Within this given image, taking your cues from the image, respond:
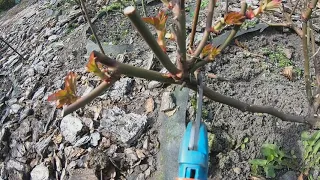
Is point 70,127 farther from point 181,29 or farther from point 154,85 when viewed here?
point 181,29

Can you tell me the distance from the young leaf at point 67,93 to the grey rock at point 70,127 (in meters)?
1.00

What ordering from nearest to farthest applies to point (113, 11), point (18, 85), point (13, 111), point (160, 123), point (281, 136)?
point (281, 136)
point (160, 123)
point (13, 111)
point (18, 85)
point (113, 11)

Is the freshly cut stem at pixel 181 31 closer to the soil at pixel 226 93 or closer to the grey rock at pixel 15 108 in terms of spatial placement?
the soil at pixel 226 93

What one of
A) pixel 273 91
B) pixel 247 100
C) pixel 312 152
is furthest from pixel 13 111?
pixel 312 152

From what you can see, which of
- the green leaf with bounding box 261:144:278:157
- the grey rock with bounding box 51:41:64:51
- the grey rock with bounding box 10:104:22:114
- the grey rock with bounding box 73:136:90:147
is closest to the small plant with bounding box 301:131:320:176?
the green leaf with bounding box 261:144:278:157

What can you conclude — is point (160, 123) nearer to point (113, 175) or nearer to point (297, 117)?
point (113, 175)

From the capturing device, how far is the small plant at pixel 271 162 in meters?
1.62

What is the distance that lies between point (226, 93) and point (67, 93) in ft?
3.82

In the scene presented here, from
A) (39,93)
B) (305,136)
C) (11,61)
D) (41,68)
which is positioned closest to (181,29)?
(305,136)

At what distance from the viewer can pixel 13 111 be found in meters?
2.18

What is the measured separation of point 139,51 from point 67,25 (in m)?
0.75

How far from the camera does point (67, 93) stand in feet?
2.97

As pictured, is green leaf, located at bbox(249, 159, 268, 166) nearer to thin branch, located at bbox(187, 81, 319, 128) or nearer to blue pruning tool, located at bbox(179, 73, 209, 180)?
thin branch, located at bbox(187, 81, 319, 128)

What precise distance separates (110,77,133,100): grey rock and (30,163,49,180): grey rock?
0.49m
